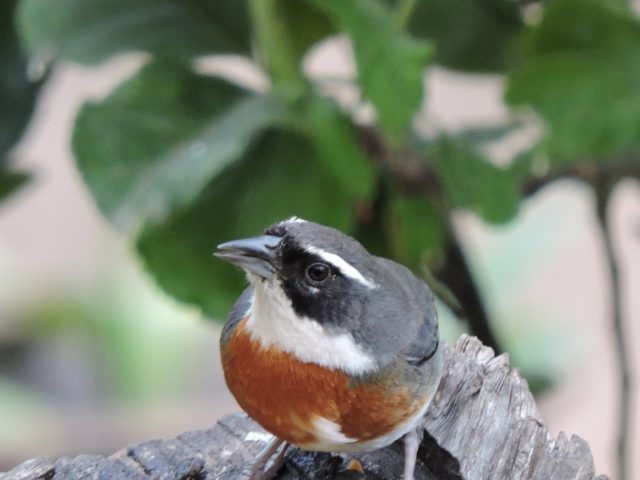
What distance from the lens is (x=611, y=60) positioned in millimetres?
2213

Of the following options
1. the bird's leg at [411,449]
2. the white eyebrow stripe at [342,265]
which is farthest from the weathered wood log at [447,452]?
the white eyebrow stripe at [342,265]

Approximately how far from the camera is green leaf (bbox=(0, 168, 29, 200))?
246 centimetres

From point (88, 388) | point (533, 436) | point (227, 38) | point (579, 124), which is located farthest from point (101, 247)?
point (533, 436)

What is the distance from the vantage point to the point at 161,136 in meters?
2.09

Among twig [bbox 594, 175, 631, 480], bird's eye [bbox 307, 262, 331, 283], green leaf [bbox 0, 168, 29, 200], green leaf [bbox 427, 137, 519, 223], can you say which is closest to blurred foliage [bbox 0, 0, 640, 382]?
green leaf [bbox 427, 137, 519, 223]

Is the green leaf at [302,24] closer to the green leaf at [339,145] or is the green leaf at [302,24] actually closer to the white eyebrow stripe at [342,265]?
the green leaf at [339,145]

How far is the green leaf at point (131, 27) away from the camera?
208 centimetres

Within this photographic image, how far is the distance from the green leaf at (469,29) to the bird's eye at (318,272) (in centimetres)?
86

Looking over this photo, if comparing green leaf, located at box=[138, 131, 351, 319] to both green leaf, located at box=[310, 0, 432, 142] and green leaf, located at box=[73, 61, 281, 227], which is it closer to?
green leaf, located at box=[73, 61, 281, 227]

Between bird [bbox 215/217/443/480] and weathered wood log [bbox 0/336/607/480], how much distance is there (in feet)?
0.27

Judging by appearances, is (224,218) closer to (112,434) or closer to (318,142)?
(318,142)

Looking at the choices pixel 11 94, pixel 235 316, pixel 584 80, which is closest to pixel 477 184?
pixel 584 80

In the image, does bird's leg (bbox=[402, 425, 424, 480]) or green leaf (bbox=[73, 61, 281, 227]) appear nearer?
bird's leg (bbox=[402, 425, 424, 480])

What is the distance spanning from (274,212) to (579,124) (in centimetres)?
59
